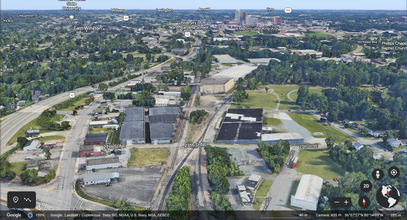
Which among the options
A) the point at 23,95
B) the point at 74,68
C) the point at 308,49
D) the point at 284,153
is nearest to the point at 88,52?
the point at 74,68

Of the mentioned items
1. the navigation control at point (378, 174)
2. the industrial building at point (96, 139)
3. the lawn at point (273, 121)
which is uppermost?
the navigation control at point (378, 174)

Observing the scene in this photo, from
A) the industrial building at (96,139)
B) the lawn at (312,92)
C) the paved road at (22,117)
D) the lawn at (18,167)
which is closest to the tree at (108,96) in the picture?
the paved road at (22,117)

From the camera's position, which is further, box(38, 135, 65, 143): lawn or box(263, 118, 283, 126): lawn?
box(263, 118, 283, 126): lawn

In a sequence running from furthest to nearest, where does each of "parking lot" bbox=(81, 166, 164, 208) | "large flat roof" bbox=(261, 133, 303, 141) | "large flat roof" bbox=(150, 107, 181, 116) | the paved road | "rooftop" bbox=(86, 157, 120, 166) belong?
"large flat roof" bbox=(150, 107, 181, 116) → the paved road → "large flat roof" bbox=(261, 133, 303, 141) → "rooftop" bbox=(86, 157, 120, 166) → "parking lot" bbox=(81, 166, 164, 208)

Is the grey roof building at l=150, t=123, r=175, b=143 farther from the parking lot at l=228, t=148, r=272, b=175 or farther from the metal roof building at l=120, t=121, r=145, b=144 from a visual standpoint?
the parking lot at l=228, t=148, r=272, b=175

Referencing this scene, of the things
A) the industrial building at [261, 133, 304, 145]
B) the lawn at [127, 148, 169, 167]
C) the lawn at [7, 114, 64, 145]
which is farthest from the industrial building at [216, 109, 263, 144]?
the lawn at [7, 114, 64, 145]

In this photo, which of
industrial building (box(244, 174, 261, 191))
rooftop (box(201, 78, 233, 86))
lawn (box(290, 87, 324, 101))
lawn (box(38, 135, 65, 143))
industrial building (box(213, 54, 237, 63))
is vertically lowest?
industrial building (box(244, 174, 261, 191))

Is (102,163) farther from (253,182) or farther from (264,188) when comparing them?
(264,188)

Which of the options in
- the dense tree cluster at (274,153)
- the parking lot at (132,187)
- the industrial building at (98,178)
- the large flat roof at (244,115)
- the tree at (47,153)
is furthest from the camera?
the large flat roof at (244,115)

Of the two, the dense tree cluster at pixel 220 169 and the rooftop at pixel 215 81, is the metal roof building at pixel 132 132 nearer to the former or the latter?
the dense tree cluster at pixel 220 169
